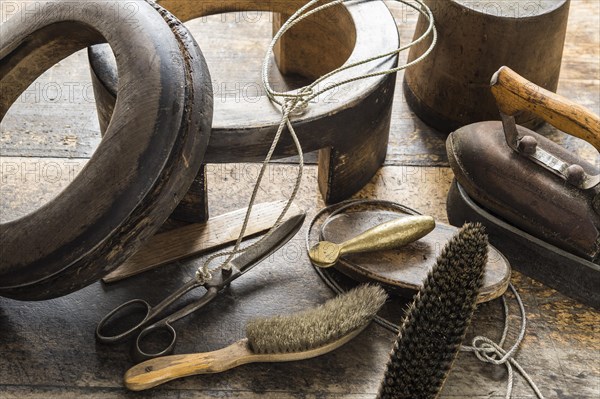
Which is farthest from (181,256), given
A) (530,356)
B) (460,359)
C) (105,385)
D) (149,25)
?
(530,356)

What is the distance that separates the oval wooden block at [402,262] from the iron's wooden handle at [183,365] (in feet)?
0.99

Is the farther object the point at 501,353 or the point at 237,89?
the point at 237,89

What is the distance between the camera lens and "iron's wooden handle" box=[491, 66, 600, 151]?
5.44ft

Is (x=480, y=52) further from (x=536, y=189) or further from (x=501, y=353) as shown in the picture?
(x=501, y=353)

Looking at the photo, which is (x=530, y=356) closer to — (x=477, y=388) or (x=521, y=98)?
(x=477, y=388)

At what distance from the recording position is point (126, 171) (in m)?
1.41

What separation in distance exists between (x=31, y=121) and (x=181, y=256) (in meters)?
0.66

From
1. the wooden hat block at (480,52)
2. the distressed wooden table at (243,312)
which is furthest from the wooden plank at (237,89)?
the wooden hat block at (480,52)

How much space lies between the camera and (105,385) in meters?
1.51

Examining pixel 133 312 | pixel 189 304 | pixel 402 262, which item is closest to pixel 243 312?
pixel 189 304

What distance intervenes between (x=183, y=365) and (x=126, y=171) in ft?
1.25

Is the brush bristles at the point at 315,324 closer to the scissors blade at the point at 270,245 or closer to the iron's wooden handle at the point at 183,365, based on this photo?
the iron's wooden handle at the point at 183,365

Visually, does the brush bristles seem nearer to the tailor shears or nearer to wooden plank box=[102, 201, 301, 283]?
the tailor shears

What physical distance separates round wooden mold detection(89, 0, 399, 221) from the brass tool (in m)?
0.21
